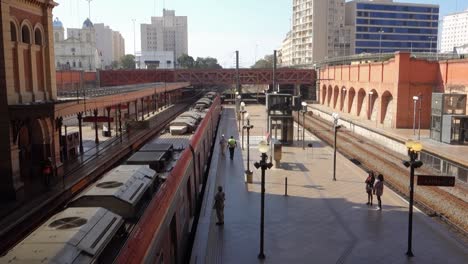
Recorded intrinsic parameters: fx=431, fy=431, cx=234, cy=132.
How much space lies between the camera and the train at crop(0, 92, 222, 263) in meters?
6.09

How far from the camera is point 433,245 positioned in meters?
13.4

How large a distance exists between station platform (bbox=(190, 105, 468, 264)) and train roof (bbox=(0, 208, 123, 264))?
5.20 m

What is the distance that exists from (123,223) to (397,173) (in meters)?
19.5

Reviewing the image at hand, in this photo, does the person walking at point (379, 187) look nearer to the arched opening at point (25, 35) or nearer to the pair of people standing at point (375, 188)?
the pair of people standing at point (375, 188)

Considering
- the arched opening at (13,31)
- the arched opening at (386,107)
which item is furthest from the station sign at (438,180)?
the arched opening at (386,107)

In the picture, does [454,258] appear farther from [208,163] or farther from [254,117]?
[254,117]

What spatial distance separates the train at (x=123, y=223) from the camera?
6094 mm

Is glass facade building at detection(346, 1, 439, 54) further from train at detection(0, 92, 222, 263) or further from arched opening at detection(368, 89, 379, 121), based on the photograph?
train at detection(0, 92, 222, 263)

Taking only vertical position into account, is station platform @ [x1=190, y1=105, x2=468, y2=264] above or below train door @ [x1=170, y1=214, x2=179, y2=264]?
below

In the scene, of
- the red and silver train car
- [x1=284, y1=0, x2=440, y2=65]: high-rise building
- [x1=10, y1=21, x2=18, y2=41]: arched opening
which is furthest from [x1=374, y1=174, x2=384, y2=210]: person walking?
[x1=284, y1=0, x2=440, y2=65]: high-rise building

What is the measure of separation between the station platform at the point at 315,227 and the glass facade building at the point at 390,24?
107m

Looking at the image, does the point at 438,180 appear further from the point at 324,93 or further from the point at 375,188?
the point at 324,93

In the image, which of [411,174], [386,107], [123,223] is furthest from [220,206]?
[386,107]

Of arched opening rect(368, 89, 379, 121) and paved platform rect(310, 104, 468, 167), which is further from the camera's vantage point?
arched opening rect(368, 89, 379, 121)
